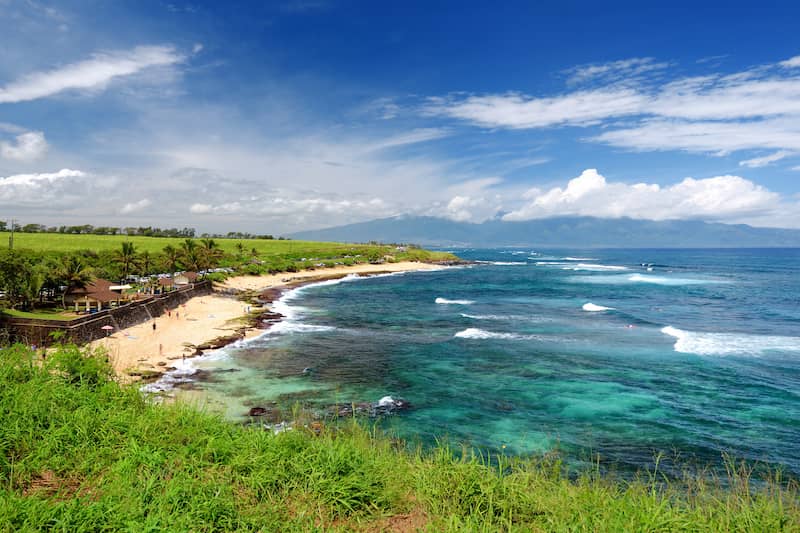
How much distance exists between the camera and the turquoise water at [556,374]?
18.6 metres

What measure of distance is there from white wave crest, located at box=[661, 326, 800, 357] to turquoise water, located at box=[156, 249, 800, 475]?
152mm

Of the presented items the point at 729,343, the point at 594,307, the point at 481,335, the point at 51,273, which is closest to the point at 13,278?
the point at 51,273

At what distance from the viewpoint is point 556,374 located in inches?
1067

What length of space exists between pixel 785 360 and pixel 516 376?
764 inches

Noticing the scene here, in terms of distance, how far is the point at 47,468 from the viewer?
7770 mm

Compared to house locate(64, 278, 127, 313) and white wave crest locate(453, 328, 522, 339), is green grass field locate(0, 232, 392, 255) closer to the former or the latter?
house locate(64, 278, 127, 313)

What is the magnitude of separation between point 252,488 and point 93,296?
34471mm

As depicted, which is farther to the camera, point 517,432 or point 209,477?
point 517,432

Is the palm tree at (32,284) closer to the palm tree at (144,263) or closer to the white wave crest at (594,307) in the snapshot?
the palm tree at (144,263)

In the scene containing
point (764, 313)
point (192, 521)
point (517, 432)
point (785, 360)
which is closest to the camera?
point (192, 521)

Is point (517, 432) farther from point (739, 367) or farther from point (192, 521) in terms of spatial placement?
point (739, 367)

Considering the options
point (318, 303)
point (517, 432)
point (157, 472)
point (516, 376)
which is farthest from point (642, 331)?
point (157, 472)

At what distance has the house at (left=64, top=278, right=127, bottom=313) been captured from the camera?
3456 centimetres

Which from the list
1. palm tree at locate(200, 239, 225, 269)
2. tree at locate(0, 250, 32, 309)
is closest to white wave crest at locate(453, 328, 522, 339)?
tree at locate(0, 250, 32, 309)
